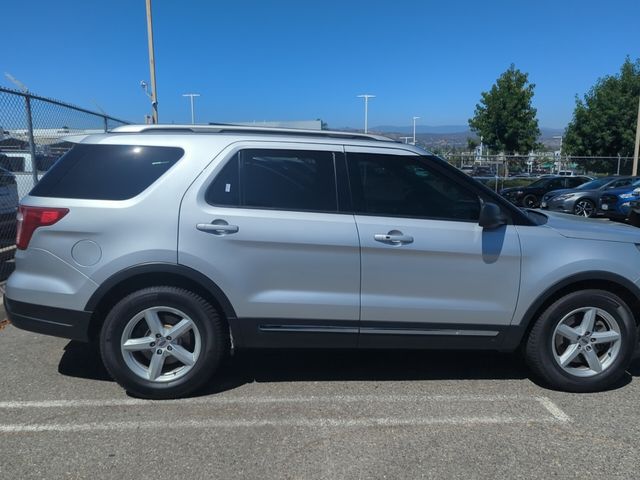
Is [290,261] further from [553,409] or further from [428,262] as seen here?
[553,409]

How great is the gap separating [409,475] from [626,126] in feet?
112

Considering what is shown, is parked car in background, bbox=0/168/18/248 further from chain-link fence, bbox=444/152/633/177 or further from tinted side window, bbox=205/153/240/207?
chain-link fence, bbox=444/152/633/177

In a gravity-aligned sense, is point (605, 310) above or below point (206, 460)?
above

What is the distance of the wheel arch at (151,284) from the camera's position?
143 inches

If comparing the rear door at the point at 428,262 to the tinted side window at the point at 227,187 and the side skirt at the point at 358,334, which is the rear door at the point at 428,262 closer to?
the side skirt at the point at 358,334

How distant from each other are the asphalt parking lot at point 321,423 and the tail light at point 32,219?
1.13m

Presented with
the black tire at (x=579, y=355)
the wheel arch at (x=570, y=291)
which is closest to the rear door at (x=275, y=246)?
the wheel arch at (x=570, y=291)

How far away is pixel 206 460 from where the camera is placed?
3.08 m

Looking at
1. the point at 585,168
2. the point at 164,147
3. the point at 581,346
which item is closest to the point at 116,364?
the point at 164,147

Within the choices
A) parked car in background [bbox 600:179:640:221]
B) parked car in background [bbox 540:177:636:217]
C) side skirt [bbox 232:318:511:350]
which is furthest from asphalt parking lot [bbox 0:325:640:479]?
parked car in background [bbox 540:177:636:217]

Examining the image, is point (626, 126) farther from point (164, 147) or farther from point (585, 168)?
point (164, 147)

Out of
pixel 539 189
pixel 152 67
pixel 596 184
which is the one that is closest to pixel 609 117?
pixel 539 189

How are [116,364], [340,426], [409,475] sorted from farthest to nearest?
[116,364], [340,426], [409,475]

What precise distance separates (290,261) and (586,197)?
1582cm
